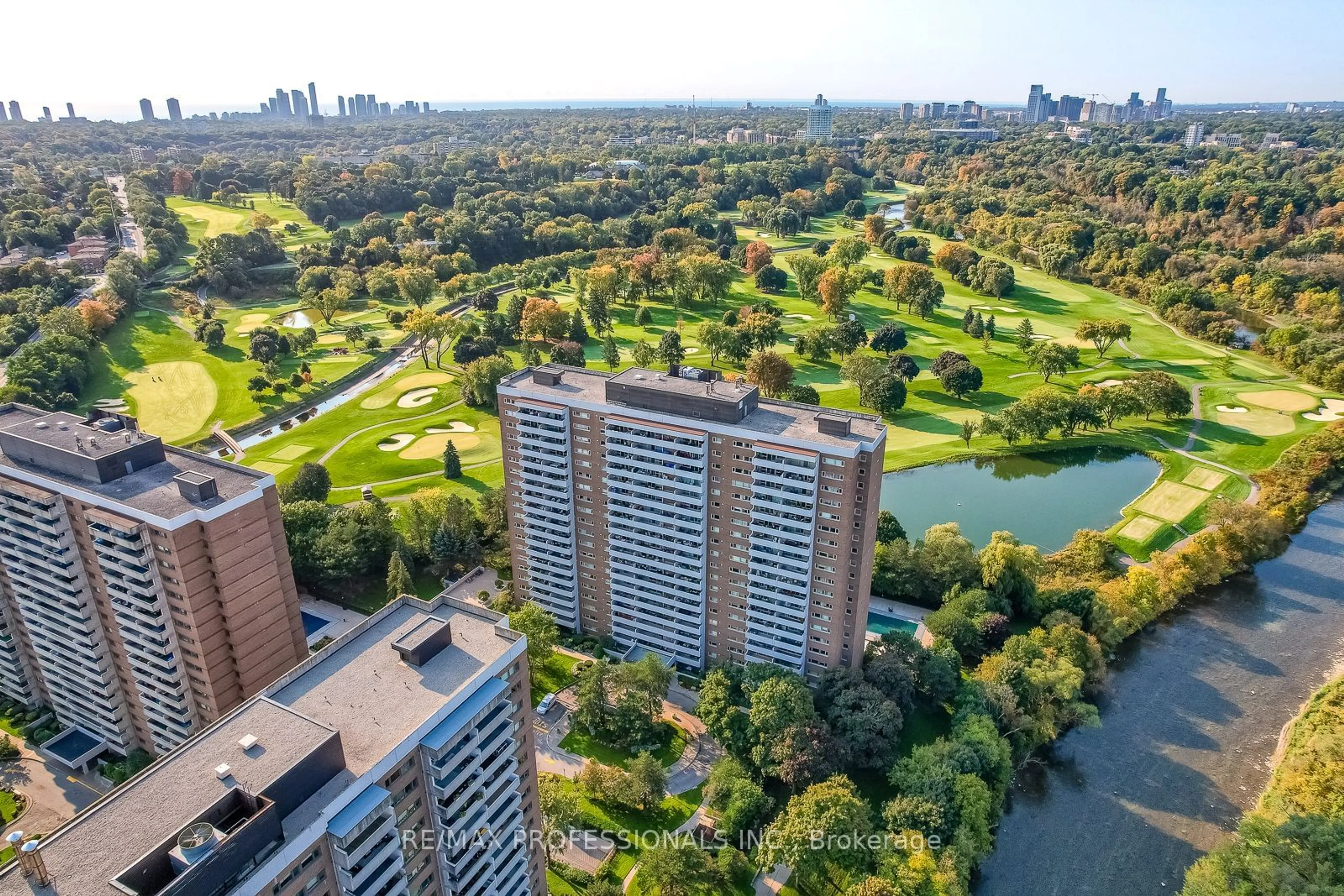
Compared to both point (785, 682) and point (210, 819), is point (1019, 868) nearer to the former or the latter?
point (785, 682)

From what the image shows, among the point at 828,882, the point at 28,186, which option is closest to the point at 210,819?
the point at 828,882

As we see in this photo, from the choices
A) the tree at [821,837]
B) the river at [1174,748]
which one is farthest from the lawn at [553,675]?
the river at [1174,748]

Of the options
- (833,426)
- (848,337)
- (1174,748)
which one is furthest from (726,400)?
(848,337)

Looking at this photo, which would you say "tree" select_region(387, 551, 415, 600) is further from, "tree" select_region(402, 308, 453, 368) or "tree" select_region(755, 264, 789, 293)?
"tree" select_region(755, 264, 789, 293)

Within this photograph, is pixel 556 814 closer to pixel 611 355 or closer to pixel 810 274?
pixel 611 355

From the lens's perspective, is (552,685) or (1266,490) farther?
(1266,490)
